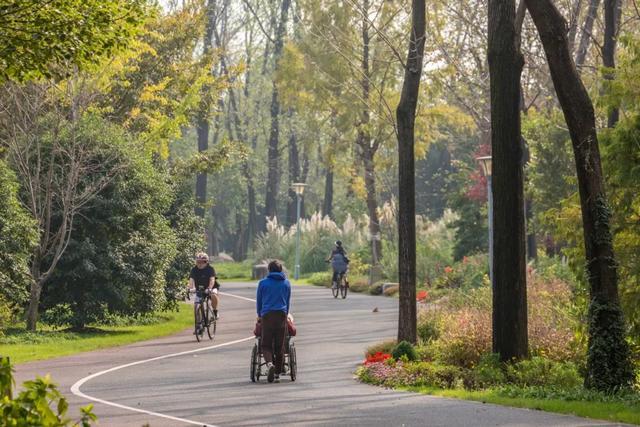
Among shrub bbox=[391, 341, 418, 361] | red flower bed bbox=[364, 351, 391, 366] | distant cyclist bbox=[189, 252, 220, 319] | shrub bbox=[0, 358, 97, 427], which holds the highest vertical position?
distant cyclist bbox=[189, 252, 220, 319]

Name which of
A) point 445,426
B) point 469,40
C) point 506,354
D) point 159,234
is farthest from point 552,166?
point 445,426

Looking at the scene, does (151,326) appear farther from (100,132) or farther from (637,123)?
(637,123)

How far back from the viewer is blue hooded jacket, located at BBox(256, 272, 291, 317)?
740 inches

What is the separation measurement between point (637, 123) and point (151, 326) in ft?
59.2

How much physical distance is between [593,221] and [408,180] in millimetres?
7233

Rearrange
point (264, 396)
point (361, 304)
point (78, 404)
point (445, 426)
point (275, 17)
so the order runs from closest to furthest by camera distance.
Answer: point (445, 426)
point (78, 404)
point (264, 396)
point (361, 304)
point (275, 17)

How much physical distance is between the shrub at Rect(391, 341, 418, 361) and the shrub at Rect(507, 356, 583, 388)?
9.71 ft

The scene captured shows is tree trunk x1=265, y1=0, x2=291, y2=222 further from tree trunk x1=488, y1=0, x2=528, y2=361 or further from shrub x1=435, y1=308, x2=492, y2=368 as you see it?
tree trunk x1=488, y1=0, x2=528, y2=361

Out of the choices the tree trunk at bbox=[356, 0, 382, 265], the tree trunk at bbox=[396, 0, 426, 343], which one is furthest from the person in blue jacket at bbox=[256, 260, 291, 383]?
the tree trunk at bbox=[356, 0, 382, 265]

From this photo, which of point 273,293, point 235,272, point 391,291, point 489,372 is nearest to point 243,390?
point 273,293

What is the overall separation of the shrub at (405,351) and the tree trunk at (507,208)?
2569mm

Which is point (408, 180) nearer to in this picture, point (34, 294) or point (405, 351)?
point (405, 351)

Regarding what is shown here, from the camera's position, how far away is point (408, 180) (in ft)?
76.5

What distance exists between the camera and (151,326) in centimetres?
3303
